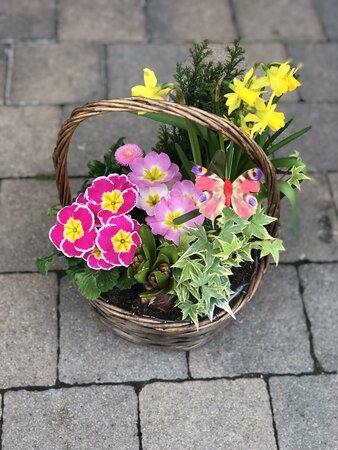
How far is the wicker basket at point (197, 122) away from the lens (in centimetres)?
139

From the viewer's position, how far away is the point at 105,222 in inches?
66.1

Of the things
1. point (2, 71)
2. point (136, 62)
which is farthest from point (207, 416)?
point (2, 71)

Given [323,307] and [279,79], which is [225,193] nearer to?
[279,79]

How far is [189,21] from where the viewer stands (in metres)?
2.85

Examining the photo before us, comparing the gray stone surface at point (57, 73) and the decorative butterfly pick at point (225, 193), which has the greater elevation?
the gray stone surface at point (57, 73)

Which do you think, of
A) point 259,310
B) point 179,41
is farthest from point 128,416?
point 179,41

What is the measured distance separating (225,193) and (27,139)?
1.18m

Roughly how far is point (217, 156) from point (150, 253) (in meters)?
0.33

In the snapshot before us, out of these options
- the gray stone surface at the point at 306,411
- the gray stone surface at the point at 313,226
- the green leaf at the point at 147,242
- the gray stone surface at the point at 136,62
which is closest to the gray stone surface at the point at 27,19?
the gray stone surface at the point at 136,62

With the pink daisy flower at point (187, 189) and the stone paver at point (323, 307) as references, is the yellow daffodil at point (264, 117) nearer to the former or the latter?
the pink daisy flower at point (187, 189)

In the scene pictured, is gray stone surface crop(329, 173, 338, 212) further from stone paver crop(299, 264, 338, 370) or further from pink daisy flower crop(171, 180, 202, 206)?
pink daisy flower crop(171, 180, 202, 206)

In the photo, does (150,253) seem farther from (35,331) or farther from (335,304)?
(335,304)

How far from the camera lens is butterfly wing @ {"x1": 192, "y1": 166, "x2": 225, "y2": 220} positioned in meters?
1.48

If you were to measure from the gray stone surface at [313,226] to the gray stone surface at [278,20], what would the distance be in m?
0.83
